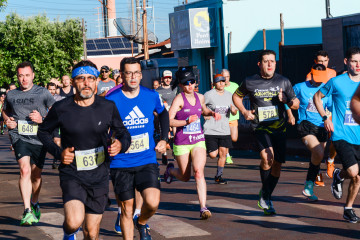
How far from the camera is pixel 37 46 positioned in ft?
161

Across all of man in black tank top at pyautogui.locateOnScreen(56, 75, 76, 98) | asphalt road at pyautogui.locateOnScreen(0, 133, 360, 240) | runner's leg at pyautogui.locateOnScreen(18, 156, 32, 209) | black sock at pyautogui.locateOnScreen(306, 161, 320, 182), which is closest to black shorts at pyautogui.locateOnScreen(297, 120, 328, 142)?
black sock at pyautogui.locateOnScreen(306, 161, 320, 182)

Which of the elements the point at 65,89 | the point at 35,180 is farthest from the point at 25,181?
the point at 65,89

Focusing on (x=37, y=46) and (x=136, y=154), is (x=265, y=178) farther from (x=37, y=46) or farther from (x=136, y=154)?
(x=37, y=46)

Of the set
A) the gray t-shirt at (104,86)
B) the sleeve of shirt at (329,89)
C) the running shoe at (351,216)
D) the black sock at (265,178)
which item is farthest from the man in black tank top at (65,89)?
the running shoe at (351,216)

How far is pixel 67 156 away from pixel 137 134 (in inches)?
45.1

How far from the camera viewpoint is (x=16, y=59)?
158 feet

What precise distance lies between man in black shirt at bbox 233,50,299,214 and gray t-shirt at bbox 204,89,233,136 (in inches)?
128

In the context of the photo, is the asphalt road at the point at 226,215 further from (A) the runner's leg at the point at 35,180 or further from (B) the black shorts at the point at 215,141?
(B) the black shorts at the point at 215,141

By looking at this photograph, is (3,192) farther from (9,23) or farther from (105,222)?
(9,23)

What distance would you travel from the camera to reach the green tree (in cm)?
4812

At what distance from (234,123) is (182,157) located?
16.2 ft

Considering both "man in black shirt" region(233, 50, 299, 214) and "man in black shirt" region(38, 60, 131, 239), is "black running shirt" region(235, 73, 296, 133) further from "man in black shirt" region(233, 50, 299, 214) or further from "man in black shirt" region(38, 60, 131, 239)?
"man in black shirt" region(38, 60, 131, 239)

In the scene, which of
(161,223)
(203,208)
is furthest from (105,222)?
(203,208)

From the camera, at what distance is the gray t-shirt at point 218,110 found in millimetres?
10852
